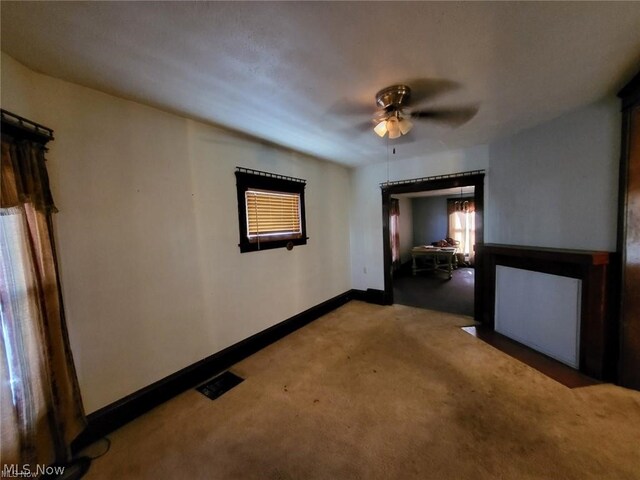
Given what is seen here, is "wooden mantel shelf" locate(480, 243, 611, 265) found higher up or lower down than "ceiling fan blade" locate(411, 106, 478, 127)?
lower down

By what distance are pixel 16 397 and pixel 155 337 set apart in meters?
0.74

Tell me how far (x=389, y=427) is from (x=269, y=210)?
2.29 m

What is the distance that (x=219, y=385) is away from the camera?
6.63 feet

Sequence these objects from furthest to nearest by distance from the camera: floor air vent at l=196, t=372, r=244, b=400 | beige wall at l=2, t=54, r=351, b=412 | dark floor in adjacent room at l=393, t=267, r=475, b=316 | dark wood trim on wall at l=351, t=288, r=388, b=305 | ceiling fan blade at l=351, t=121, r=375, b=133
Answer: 1. dark wood trim on wall at l=351, t=288, r=388, b=305
2. dark floor in adjacent room at l=393, t=267, r=475, b=316
3. ceiling fan blade at l=351, t=121, r=375, b=133
4. floor air vent at l=196, t=372, r=244, b=400
5. beige wall at l=2, t=54, r=351, b=412

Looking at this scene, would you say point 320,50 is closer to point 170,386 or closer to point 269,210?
point 269,210

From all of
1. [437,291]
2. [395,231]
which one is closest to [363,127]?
[437,291]

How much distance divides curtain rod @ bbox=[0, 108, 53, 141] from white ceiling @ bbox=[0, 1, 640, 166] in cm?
34

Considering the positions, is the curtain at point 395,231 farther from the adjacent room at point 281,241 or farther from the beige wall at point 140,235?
the beige wall at point 140,235

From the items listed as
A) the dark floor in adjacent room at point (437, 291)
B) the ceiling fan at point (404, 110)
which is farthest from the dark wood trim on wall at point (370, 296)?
the ceiling fan at point (404, 110)

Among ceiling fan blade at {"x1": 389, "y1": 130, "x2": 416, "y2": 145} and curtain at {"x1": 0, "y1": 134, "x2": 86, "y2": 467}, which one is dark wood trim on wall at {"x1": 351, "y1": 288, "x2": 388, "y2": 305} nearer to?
ceiling fan blade at {"x1": 389, "y1": 130, "x2": 416, "y2": 145}

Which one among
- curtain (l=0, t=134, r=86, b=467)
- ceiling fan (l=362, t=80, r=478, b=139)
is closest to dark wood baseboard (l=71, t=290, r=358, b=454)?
curtain (l=0, t=134, r=86, b=467)

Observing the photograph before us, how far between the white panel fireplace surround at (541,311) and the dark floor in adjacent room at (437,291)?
685mm

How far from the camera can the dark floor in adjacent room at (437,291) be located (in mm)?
3728

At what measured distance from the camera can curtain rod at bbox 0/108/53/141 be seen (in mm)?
1122
